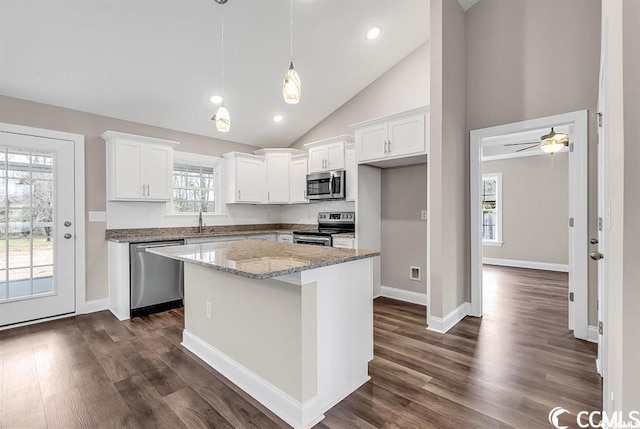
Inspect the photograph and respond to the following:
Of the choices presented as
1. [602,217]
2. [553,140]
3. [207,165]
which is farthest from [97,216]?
[553,140]

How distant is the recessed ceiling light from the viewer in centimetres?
366

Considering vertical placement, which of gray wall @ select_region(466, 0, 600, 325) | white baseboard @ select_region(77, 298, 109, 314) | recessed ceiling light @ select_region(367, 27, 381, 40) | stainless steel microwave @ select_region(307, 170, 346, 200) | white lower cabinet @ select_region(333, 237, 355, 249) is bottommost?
white baseboard @ select_region(77, 298, 109, 314)

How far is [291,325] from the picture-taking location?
1.77m

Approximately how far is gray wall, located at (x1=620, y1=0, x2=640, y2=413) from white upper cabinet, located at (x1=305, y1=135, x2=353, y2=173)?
3467 mm

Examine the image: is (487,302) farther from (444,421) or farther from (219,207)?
(219,207)

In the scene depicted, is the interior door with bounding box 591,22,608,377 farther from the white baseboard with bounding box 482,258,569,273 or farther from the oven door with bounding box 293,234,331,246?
the white baseboard with bounding box 482,258,569,273

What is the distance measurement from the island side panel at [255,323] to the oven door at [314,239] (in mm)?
1905

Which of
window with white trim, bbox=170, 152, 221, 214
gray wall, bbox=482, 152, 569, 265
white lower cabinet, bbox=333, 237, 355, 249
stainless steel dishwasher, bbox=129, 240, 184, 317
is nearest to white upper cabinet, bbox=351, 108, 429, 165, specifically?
white lower cabinet, bbox=333, 237, 355, 249

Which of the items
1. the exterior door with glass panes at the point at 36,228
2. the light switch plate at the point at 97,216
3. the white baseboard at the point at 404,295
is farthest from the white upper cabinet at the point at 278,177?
the exterior door with glass panes at the point at 36,228

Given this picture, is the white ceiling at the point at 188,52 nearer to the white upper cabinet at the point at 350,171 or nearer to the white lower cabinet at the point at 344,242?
the white upper cabinet at the point at 350,171

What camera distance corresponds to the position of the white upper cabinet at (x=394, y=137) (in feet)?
11.2

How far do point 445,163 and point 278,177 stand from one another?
2.91 metres

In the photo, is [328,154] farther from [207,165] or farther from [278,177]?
[207,165]

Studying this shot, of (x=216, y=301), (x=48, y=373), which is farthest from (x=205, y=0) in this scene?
(x=48, y=373)
